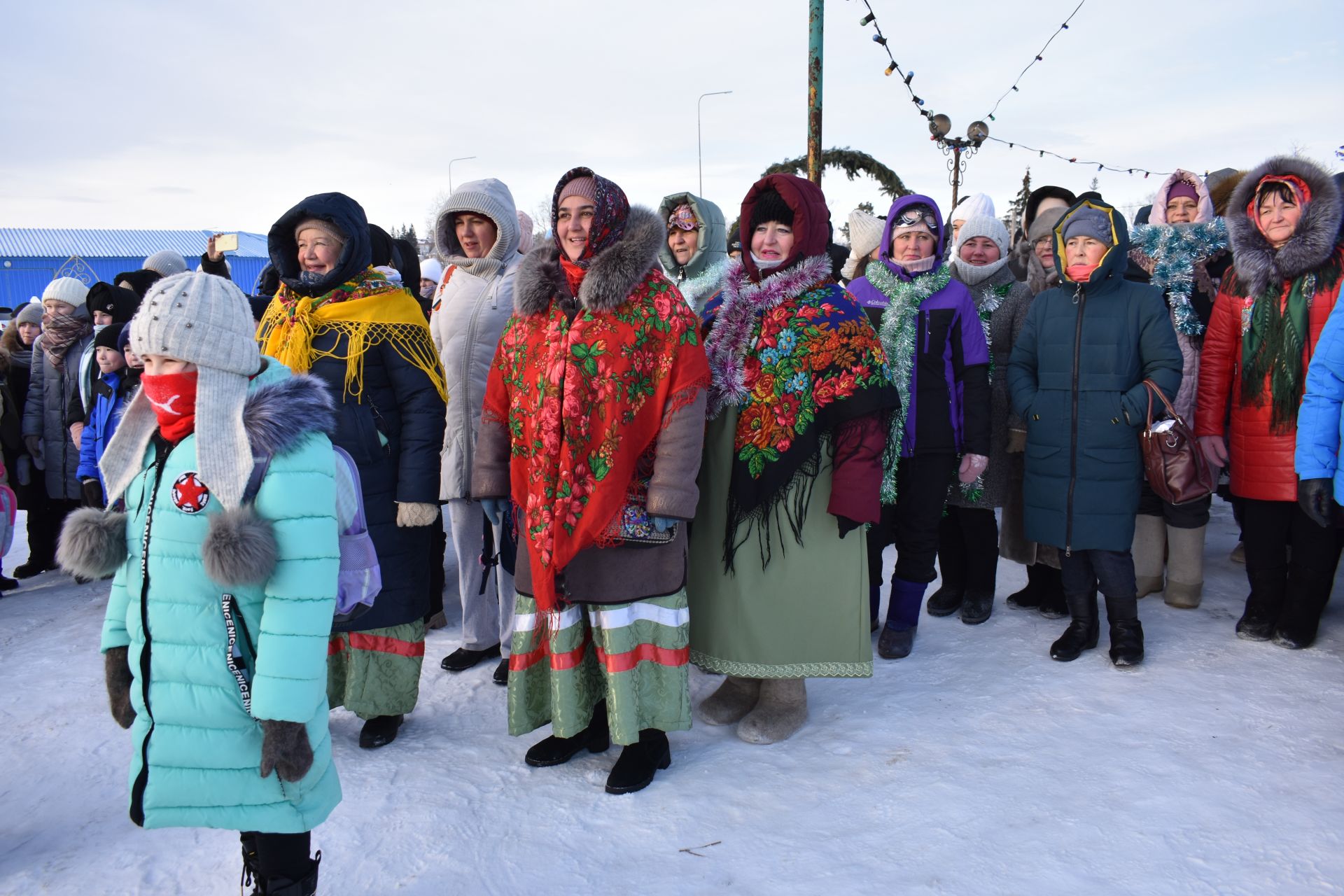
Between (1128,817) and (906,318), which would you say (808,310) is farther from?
(1128,817)

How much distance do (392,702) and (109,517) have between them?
150 cm

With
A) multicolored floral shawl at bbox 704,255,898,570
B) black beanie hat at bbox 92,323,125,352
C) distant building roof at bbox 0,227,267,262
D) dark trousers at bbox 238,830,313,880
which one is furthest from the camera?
distant building roof at bbox 0,227,267,262

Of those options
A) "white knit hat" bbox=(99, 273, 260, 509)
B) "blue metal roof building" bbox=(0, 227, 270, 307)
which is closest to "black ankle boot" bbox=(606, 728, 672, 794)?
"white knit hat" bbox=(99, 273, 260, 509)

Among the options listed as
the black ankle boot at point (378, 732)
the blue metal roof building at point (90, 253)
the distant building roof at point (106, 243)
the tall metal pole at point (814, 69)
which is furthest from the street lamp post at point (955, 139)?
the distant building roof at point (106, 243)

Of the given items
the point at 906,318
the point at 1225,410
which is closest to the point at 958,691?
the point at 906,318

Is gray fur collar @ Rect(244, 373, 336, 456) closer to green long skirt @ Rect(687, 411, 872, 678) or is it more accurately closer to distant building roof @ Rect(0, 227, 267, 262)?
green long skirt @ Rect(687, 411, 872, 678)

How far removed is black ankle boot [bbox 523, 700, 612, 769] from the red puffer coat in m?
3.12

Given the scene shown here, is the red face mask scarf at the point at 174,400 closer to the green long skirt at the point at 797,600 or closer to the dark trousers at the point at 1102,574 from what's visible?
the green long skirt at the point at 797,600

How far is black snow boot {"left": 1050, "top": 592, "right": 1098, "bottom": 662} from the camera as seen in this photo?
148 inches

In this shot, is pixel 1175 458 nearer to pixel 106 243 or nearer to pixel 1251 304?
pixel 1251 304

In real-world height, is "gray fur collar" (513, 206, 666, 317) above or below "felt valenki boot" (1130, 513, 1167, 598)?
above

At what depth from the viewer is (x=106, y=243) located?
36531 mm

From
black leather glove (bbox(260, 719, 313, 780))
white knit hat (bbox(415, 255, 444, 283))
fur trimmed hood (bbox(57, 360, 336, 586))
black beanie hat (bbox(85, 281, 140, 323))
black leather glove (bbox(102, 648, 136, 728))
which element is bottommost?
black leather glove (bbox(260, 719, 313, 780))

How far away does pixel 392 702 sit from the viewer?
314cm
